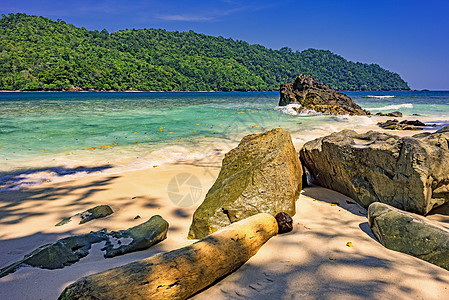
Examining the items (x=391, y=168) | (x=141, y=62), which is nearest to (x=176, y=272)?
(x=391, y=168)

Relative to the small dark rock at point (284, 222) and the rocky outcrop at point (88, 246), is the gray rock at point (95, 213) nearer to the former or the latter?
the rocky outcrop at point (88, 246)

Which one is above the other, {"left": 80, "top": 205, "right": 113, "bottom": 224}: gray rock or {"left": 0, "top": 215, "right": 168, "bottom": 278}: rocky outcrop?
{"left": 0, "top": 215, "right": 168, "bottom": 278}: rocky outcrop

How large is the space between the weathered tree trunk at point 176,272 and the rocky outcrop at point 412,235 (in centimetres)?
125

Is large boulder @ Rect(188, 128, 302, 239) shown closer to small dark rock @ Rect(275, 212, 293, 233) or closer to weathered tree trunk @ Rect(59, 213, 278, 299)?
small dark rock @ Rect(275, 212, 293, 233)

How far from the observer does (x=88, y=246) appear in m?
2.80

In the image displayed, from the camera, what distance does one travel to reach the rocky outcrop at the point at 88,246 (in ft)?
7.91

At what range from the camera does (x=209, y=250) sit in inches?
86.5

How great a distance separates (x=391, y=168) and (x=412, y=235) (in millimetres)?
1152

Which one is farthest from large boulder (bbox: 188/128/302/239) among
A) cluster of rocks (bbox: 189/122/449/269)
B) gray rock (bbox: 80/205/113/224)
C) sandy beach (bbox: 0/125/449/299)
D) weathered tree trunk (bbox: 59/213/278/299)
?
gray rock (bbox: 80/205/113/224)

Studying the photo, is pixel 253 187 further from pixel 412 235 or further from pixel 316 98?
pixel 316 98

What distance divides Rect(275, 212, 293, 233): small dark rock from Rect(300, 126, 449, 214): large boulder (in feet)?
4.40

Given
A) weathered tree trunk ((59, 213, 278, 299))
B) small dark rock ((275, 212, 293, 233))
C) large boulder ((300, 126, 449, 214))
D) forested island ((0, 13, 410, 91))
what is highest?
forested island ((0, 13, 410, 91))

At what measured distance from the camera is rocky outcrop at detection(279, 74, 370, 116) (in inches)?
845

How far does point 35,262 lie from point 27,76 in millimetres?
94643
